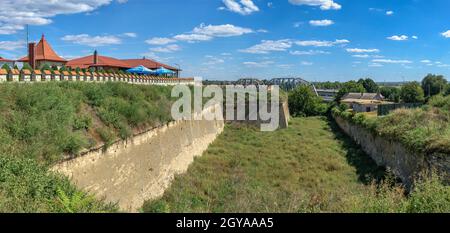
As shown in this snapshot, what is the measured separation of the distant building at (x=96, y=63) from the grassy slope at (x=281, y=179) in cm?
1242

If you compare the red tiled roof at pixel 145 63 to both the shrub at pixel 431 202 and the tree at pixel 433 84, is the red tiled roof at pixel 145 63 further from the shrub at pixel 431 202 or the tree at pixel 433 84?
the tree at pixel 433 84

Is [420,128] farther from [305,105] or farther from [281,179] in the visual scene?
[305,105]

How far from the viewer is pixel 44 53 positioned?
27609 millimetres

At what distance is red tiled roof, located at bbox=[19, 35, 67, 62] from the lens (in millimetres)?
27312

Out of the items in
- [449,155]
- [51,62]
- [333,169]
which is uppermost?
[51,62]

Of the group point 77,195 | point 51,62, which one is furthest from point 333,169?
point 51,62

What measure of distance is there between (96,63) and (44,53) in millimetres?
5342

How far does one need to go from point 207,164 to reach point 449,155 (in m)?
12.0

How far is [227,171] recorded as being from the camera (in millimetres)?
18891

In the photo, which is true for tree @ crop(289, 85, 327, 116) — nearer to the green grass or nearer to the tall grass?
the green grass

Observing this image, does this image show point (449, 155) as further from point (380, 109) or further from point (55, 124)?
point (380, 109)

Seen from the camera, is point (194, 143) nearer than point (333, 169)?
No

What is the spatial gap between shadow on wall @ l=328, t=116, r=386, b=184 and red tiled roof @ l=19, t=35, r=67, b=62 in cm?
2194

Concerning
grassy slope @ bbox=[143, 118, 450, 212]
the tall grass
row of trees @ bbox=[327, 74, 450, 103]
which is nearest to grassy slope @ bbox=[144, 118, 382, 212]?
grassy slope @ bbox=[143, 118, 450, 212]
